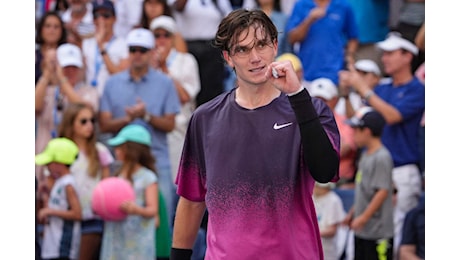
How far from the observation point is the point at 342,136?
1016 cm

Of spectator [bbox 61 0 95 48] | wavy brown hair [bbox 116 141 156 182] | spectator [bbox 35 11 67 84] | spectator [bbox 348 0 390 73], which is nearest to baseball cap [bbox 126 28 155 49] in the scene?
spectator [bbox 35 11 67 84]

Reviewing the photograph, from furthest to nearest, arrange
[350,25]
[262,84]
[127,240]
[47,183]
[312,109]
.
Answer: [350,25], [47,183], [127,240], [262,84], [312,109]

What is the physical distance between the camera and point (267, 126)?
201 inches

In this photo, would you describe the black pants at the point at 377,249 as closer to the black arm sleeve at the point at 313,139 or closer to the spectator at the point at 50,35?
the spectator at the point at 50,35

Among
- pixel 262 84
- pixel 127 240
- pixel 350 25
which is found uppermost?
pixel 350 25

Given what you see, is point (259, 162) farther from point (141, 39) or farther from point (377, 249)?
point (141, 39)

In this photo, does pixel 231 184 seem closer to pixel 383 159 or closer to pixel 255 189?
pixel 255 189

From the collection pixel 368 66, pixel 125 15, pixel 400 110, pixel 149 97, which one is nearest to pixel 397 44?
pixel 368 66

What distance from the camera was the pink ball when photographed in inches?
356

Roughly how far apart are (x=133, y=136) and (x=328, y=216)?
1999mm

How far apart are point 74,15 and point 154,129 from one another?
2.30 m

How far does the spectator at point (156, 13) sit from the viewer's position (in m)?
11.0

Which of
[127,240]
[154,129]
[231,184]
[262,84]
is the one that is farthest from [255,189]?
[154,129]

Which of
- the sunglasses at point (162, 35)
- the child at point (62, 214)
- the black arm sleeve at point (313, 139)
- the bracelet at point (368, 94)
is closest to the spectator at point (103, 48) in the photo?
the sunglasses at point (162, 35)
